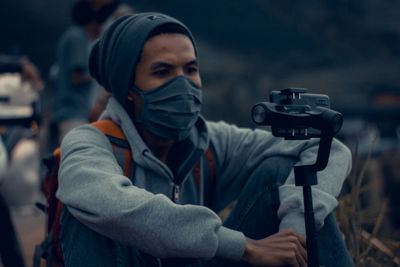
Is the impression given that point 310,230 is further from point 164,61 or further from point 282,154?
point 164,61

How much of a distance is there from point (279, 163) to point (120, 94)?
59 centimetres

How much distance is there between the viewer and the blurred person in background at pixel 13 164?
316 centimetres

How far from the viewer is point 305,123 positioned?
2.39m

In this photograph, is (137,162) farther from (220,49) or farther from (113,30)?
(220,49)

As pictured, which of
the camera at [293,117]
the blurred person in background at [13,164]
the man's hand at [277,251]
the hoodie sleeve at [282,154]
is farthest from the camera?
the blurred person in background at [13,164]

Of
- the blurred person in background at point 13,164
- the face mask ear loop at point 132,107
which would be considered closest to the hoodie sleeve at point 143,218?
the face mask ear loop at point 132,107

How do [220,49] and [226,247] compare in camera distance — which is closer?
[226,247]

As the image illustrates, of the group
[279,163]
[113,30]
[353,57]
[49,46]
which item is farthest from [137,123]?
[353,57]

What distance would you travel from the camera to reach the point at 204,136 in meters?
3.01

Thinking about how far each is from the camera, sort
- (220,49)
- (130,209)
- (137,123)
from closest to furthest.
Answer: (130,209) < (137,123) < (220,49)

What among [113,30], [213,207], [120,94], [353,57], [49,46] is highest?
[113,30]

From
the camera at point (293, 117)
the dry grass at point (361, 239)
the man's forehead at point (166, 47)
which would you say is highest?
the man's forehead at point (166, 47)

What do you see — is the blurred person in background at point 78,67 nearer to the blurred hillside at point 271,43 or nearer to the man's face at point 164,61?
the man's face at point 164,61

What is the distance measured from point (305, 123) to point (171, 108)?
2.06ft
